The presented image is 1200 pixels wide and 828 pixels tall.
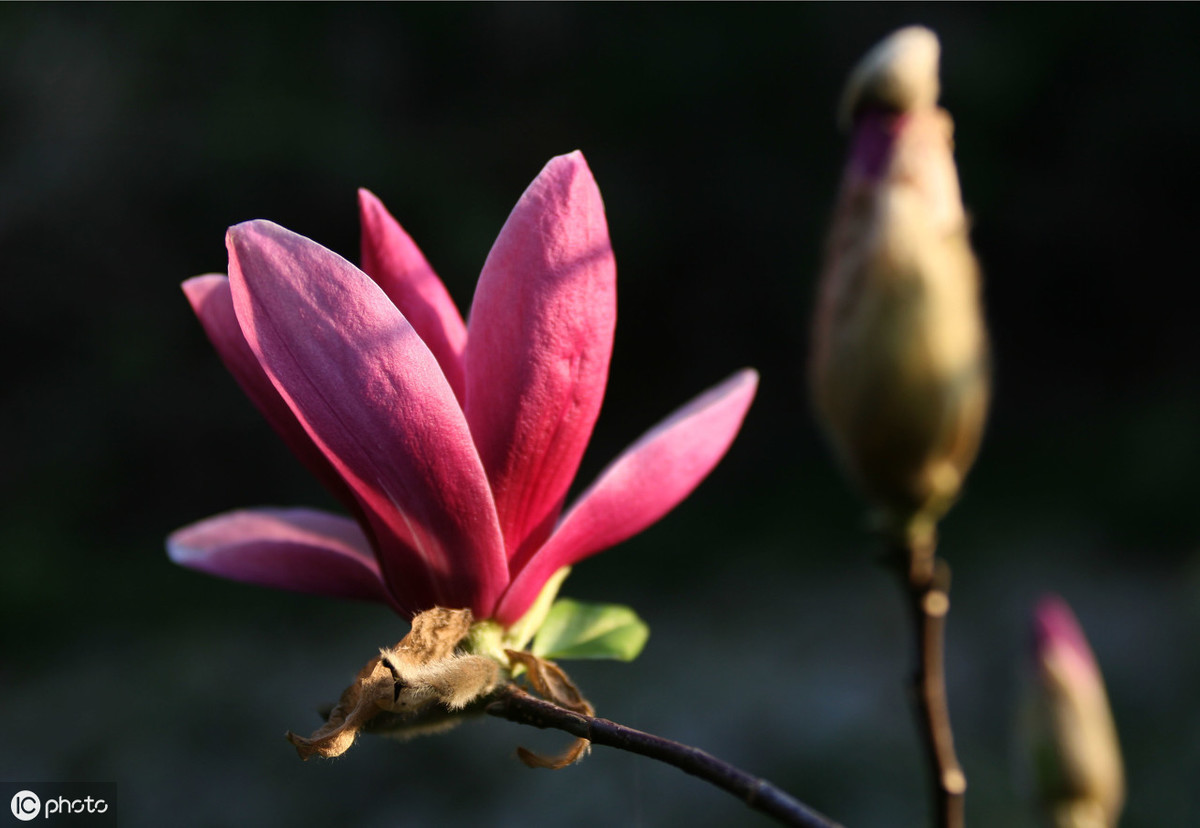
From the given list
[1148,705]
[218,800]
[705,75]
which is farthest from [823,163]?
[218,800]

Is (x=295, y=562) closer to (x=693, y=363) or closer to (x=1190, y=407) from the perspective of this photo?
(x=693, y=363)

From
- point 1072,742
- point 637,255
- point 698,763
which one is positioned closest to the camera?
point 698,763

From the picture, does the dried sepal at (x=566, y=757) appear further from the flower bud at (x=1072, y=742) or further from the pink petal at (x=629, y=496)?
the flower bud at (x=1072, y=742)

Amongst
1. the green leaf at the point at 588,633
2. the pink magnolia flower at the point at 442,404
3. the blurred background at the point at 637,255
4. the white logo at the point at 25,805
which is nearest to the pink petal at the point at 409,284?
the pink magnolia flower at the point at 442,404

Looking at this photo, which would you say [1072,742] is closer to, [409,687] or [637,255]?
[409,687]

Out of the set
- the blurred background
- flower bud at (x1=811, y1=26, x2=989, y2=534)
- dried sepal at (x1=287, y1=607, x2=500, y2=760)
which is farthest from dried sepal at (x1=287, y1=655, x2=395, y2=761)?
the blurred background

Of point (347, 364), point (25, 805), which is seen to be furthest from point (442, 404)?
point (25, 805)
